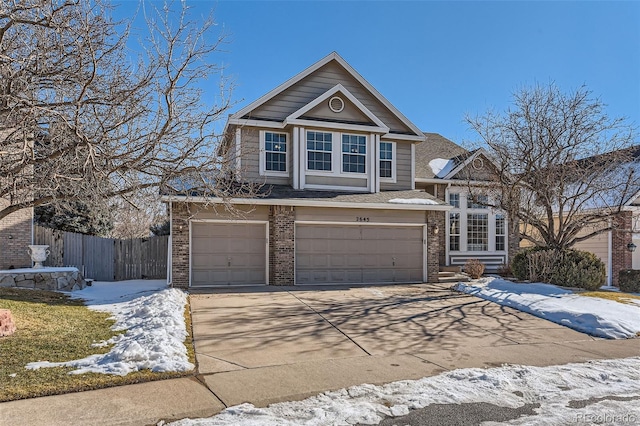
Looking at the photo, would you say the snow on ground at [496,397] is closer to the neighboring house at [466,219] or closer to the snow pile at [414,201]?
the snow pile at [414,201]

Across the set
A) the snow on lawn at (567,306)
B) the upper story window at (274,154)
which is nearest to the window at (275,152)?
the upper story window at (274,154)

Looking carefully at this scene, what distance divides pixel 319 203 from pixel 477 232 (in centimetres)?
852

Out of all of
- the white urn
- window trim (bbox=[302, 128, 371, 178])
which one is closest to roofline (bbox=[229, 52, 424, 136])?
window trim (bbox=[302, 128, 371, 178])

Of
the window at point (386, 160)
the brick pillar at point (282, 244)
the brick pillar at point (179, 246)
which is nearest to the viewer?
the brick pillar at point (179, 246)

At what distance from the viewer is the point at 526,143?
47.8 ft

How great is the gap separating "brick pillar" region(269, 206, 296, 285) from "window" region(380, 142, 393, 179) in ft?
14.9

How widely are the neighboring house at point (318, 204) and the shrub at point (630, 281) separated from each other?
678 cm

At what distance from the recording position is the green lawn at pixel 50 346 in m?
5.21

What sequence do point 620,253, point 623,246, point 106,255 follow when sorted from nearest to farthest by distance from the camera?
point 106,255 → point 623,246 → point 620,253

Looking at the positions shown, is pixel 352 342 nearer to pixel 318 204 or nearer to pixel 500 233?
pixel 318 204

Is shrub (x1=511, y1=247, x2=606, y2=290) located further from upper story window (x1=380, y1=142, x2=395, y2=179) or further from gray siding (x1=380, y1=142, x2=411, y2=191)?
upper story window (x1=380, y1=142, x2=395, y2=179)

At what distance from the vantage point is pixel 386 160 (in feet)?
56.9

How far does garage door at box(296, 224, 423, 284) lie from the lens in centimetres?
1505

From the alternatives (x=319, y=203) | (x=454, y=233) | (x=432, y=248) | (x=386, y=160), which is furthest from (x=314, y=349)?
(x=454, y=233)
